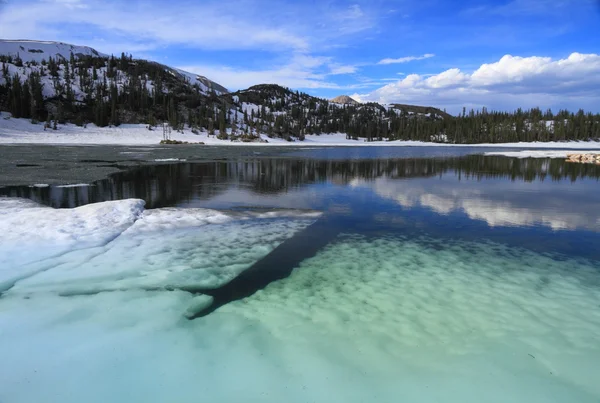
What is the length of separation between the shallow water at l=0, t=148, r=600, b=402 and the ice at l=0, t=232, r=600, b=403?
0.02 m

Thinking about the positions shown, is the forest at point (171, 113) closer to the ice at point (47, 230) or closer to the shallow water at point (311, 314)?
the ice at point (47, 230)

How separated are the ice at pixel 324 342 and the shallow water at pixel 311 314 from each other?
24 millimetres

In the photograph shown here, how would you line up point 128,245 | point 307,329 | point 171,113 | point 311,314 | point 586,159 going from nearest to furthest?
point 307,329 → point 311,314 → point 128,245 → point 586,159 → point 171,113

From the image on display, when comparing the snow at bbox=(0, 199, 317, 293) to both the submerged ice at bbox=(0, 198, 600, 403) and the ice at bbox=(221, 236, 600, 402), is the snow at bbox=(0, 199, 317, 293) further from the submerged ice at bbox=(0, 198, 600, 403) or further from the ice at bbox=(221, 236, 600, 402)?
the ice at bbox=(221, 236, 600, 402)

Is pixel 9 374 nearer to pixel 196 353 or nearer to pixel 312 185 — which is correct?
pixel 196 353

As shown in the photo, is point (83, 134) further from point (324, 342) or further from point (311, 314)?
point (324, 342)

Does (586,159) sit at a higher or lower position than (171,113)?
lower

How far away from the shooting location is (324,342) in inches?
215

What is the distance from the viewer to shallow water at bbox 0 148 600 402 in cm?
460

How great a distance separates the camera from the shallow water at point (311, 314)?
181 inches

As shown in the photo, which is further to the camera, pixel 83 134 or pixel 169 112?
pixel 169 112

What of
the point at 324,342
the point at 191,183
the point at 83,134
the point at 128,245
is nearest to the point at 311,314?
the point at 324,342

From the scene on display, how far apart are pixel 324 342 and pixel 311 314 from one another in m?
0.87

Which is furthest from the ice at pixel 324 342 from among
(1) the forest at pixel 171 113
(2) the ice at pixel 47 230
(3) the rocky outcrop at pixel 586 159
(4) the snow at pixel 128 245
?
(1) the forest at pixel 171 113
